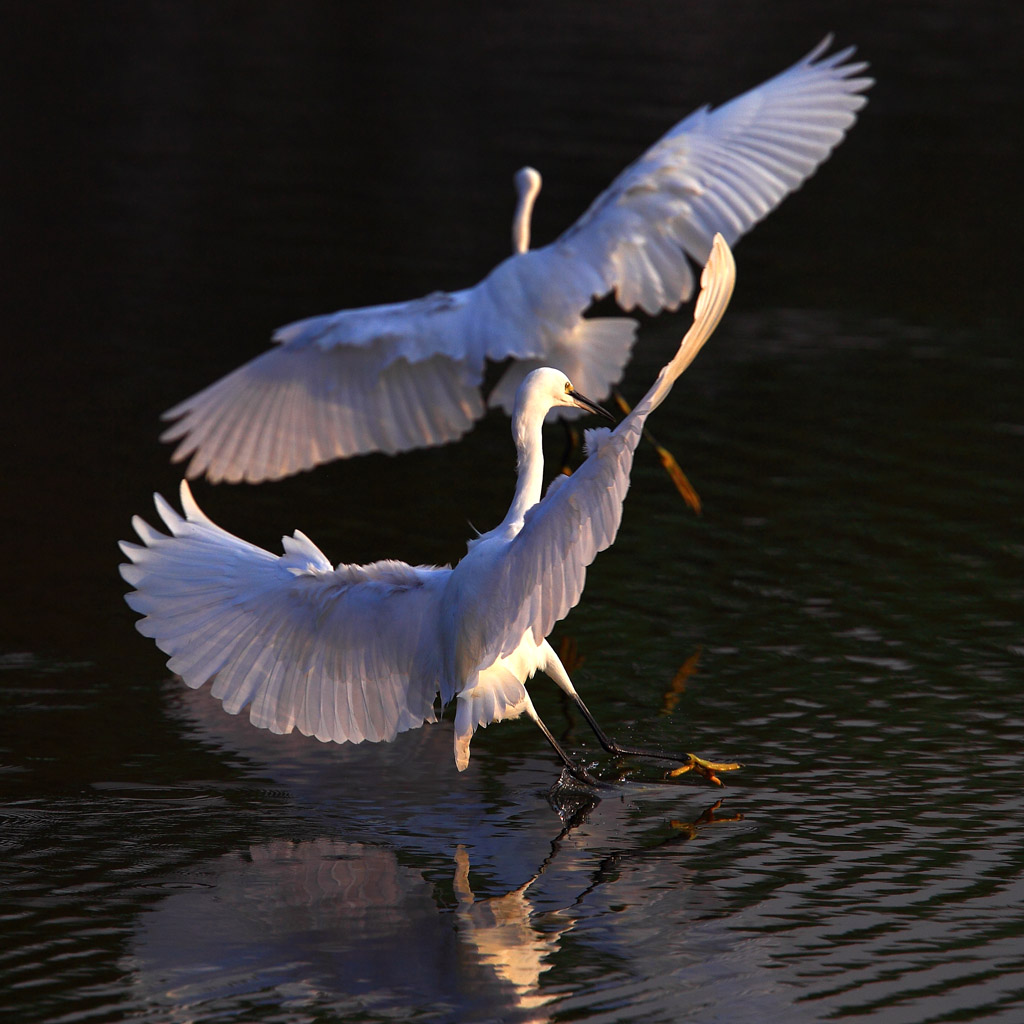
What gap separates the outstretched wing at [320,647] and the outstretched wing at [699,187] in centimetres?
282

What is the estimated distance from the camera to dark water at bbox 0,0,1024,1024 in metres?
5.26

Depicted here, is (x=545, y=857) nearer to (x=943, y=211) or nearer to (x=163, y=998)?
(x=163, y=998)

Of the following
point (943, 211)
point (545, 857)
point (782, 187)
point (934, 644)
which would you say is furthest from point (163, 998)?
point (943, 211)

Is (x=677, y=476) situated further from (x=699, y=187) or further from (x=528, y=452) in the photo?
(x=528, y=452)

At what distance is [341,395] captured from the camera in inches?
330

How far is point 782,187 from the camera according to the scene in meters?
9.05

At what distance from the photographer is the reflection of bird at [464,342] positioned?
325 inches

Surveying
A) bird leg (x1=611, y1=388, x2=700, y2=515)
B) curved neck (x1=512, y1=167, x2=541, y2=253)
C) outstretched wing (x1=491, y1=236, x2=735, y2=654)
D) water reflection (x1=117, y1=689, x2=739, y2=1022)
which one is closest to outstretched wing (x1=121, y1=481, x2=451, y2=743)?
water reflection (x1=117, y1=689, x2=739, y2=1022)

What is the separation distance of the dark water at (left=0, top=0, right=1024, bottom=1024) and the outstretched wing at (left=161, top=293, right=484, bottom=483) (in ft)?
2.30

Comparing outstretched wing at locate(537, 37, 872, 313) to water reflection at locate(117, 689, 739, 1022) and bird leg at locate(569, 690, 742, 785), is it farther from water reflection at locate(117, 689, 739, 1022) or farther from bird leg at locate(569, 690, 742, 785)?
water reflection at locate(117, 689, 739, 1022)

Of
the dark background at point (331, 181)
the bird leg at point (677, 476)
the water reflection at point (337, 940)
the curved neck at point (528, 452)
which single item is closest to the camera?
the water reflection at point (337, 940)

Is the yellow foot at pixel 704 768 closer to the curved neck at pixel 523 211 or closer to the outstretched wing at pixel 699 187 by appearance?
the outstretched wing at pixel 699 187

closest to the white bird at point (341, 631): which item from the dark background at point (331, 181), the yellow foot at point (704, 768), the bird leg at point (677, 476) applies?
the yellow foot at point (704, 768)

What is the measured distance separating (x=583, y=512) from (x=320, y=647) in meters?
1.33
